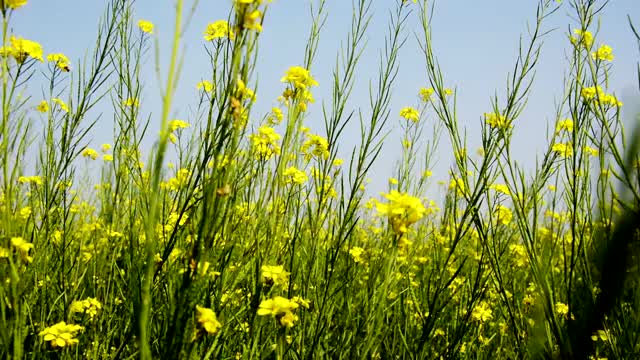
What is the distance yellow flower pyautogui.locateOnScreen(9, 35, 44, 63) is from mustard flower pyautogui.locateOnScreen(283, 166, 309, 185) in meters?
0.92

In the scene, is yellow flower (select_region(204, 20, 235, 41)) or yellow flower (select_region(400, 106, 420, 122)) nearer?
yellow flower (select_region(204, 20, 235, 41))

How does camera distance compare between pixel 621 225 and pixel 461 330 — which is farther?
pixel 461 330

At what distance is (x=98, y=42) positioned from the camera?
1.99m

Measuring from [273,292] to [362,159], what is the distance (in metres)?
0.69

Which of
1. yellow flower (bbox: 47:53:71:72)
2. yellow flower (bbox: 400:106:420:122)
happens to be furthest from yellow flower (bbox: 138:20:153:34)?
yellow flower (bbox: 400:106:420:122)

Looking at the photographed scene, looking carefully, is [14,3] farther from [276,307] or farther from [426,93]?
[426,93]

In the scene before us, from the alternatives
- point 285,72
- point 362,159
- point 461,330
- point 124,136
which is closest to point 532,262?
point 461,330

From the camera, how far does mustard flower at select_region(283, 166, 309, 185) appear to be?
6.61ft

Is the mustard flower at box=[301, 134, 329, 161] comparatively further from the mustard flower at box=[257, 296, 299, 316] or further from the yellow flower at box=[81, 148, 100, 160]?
the yellow flower at box=[81, 148, 100, 160]

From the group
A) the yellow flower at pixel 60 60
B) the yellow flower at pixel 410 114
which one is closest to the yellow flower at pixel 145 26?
the yellow flower at pixel 60 60

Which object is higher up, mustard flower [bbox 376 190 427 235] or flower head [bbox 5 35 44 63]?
flower head [bbox 5 35 44 63]

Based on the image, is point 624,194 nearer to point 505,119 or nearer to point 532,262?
point 532,262

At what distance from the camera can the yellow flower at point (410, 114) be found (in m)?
2.74

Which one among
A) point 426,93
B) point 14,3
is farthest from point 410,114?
point 14,3
